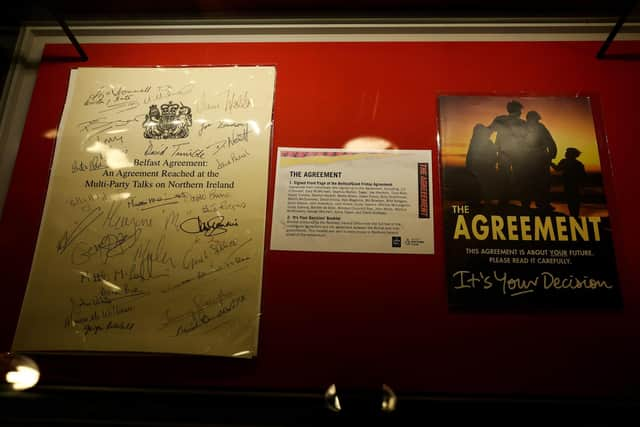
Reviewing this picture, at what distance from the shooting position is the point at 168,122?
1.25 metres

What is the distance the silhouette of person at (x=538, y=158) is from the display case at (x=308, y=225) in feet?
0.11

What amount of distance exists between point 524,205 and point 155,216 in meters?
1.17

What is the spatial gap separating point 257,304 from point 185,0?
1.12m

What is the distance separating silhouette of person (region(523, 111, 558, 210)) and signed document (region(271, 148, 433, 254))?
321 millimetres

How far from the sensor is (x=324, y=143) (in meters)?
1.22

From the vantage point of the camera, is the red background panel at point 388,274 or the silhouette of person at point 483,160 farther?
the silhouette of person at point 483,160

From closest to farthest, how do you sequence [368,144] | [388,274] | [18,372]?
[18,372]
[388,274]
[368,144]

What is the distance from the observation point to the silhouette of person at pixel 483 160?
3.79ft
